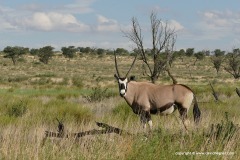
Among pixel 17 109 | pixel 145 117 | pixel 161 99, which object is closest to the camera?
pixel 145 117

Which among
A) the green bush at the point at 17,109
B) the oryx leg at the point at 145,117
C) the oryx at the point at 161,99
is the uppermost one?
the oryx at the point at 161,99

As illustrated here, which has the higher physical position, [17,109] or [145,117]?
[145,117]

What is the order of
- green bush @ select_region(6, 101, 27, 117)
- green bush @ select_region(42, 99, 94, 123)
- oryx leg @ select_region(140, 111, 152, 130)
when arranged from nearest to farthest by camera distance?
oryx leg @ select_region(140, 111, 152, 130) < green bush @ select_region(42, 99, 94, 123) < green bush @ select_region(6, 101, 27, 117)

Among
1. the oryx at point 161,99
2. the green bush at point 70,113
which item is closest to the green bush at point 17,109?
the green bush at point 70,113

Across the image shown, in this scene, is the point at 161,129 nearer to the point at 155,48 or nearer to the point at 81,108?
the point at 81,108

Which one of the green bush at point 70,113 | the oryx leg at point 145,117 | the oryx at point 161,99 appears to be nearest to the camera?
the oryx leg at point 145,117

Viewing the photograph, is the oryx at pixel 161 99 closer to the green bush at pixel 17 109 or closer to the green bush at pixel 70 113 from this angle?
the green bush at pixel 70 113

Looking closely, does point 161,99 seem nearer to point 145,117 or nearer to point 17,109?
point 145,117

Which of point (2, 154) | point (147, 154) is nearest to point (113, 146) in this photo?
point (147, 154)

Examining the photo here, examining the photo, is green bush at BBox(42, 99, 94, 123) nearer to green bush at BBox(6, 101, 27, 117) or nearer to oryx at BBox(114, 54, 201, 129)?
green bush at BBox(6, 101, 27, 117)

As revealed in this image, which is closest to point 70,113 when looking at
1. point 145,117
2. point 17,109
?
point 17,109

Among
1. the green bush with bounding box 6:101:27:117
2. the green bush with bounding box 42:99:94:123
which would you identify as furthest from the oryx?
the green bush with bounding box 6:101:27:117

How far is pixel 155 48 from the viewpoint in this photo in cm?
2562

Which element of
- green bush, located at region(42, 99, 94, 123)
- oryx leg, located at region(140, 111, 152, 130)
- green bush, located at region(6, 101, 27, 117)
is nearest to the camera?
oryx leg, located at region(140, 111, 152, 130)
